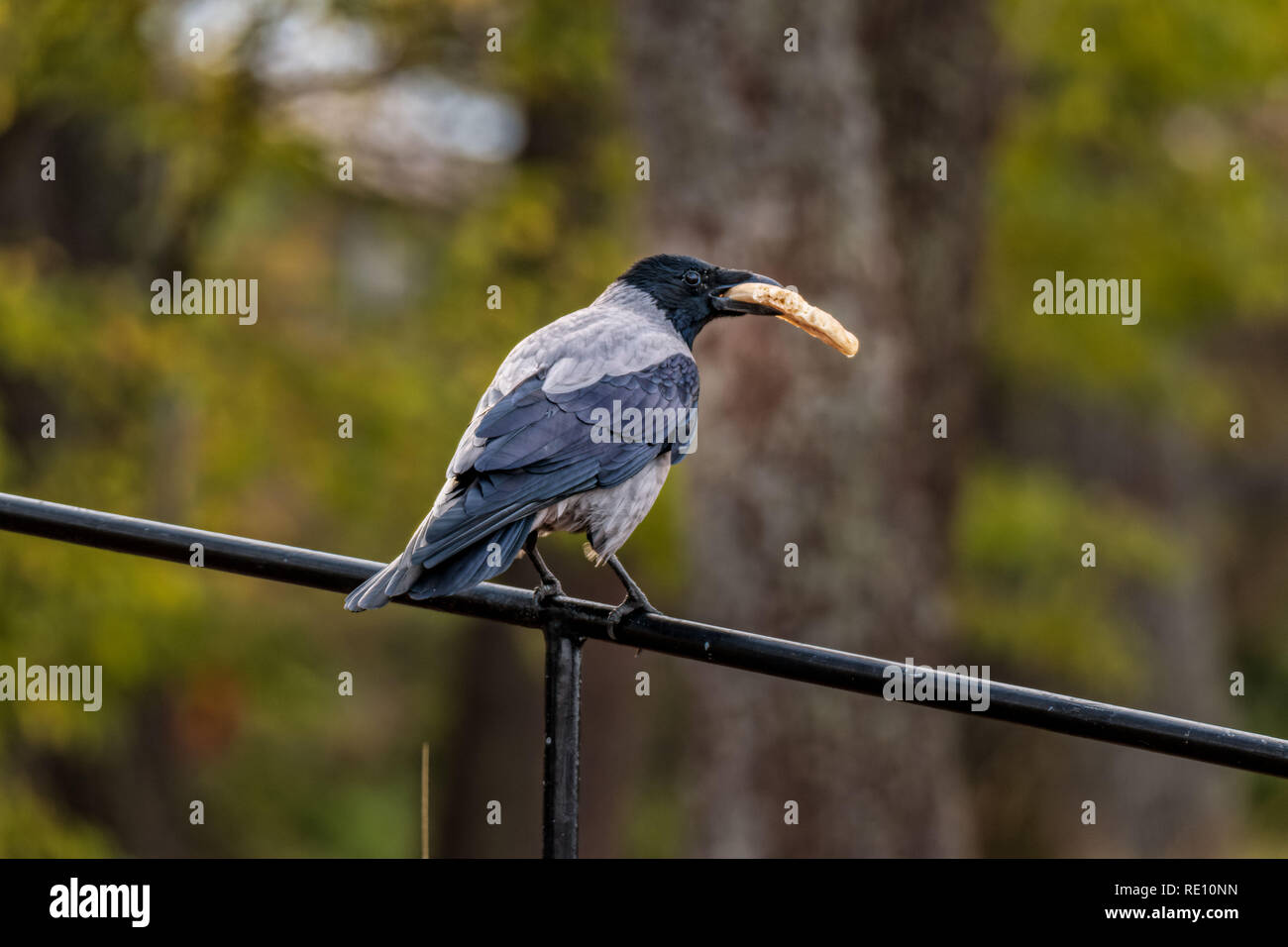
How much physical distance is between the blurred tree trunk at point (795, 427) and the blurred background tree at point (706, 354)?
0.06 feet

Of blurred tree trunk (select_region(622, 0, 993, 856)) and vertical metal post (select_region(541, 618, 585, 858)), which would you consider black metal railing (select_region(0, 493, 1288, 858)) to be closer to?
vertical metal post (select_region(541, 618, 585, 858))

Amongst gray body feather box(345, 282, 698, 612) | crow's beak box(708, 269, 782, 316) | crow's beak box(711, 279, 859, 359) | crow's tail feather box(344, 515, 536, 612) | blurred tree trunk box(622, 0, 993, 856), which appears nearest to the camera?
crow's tail feather box(344, 515, 536, 612)

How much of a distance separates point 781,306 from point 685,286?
1.92 ft

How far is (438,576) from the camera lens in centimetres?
262

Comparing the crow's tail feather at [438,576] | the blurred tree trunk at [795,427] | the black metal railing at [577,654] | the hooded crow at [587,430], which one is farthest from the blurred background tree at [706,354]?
the black metal railing at [577,654]

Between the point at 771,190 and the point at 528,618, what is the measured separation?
4.38m

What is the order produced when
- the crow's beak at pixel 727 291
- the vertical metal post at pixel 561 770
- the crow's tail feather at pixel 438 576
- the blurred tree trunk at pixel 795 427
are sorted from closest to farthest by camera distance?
1. the vertical metal post at pixel 561 770
2. the crow's tail feather at pixel 438 576
3. the crow's beak at pixel 727 291
4. the blurred tree trunk at pixel 795 427

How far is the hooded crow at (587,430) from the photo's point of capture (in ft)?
8.98

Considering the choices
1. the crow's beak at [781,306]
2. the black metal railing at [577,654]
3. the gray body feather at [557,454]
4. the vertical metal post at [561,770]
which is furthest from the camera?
the crow's beak at [781,306]

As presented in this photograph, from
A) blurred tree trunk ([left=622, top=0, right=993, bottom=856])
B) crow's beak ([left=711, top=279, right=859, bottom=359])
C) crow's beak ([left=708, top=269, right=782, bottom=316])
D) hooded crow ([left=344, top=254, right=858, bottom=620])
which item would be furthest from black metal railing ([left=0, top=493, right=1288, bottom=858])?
blurred tree trunk ([left=622, top=0, right=993, bottom=856])

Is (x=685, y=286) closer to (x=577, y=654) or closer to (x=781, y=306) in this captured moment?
(x=781, y=306)

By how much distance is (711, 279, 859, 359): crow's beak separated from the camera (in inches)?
123

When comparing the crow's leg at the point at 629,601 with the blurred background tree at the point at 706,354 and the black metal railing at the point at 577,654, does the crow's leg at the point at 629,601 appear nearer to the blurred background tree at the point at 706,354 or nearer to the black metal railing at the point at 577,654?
the black metal railing at the point at 577,654
